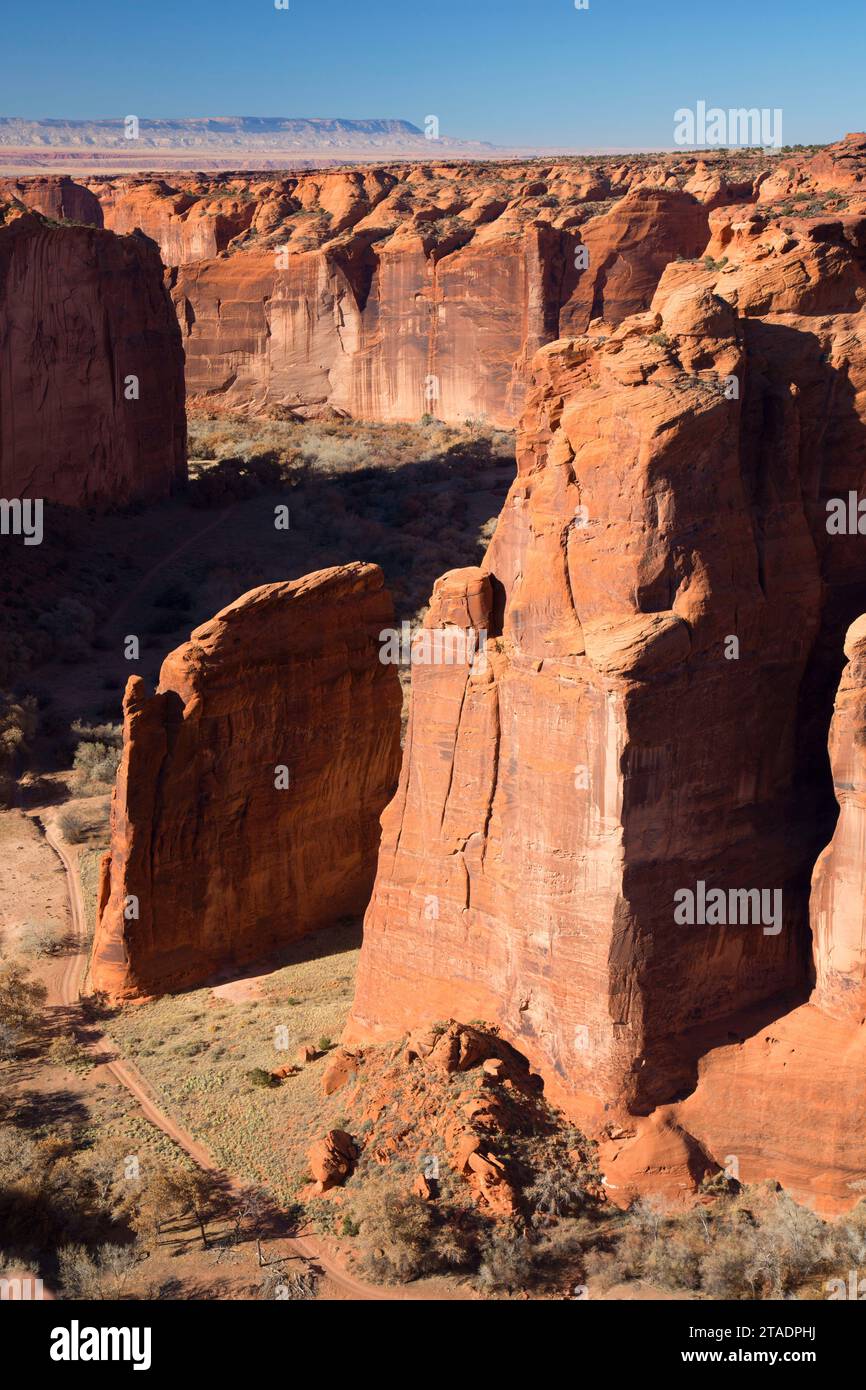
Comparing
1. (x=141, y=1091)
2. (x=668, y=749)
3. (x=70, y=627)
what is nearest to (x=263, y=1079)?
(x=141, y=1091)

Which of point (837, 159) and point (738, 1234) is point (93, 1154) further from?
point (837, 159)

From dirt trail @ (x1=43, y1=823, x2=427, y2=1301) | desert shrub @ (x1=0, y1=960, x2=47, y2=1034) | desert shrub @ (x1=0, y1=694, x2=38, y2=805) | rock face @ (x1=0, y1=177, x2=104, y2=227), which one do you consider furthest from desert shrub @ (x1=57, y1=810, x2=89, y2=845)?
rock face @ (x1=0, y1=177, x2=104, y2=227)

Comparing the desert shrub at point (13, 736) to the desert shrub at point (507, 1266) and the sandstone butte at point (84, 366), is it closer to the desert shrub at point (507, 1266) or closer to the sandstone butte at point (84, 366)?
the sandstone butte at point (84, 366)

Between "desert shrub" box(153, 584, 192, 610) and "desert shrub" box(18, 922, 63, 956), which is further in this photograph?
"desert shrub" box(153, 584, 192, 610)

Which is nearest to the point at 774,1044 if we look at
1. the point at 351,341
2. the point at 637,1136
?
the point at 637,1136

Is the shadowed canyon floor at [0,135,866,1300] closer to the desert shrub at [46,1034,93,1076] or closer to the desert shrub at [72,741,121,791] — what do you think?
the desert shrub at [46,1034,93,1076]
